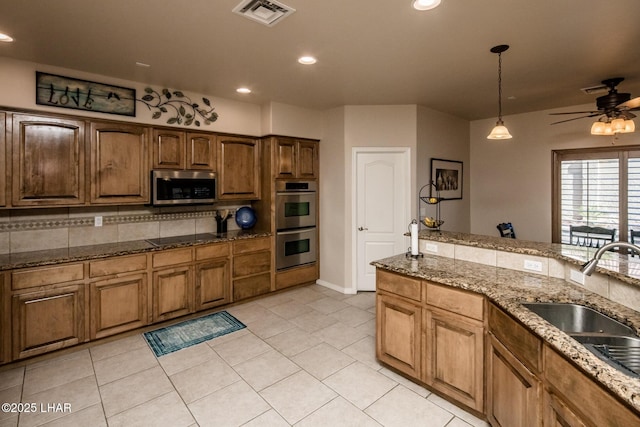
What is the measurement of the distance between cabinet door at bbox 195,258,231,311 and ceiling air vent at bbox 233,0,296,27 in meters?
2.71

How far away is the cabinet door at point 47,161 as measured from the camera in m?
2.96

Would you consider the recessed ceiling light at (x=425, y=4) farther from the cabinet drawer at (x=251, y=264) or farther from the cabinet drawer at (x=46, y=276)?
the cabinet drawer at (x=46, y=276)

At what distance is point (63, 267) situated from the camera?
9.68ft

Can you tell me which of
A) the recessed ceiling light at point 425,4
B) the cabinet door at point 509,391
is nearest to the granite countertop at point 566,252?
the cabinet door at point 509,391

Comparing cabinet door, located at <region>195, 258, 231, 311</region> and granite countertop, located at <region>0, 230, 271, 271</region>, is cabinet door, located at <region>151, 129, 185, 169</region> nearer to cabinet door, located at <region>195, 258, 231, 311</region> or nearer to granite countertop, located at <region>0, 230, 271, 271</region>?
granite countertop, located at <region>0, 230, 271, 271</region>

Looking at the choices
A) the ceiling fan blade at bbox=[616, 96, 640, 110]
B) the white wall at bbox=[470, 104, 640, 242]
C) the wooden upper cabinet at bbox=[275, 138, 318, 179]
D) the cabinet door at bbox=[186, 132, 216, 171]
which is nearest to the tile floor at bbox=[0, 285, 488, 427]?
the cabinet door at bbox=[186, 132, 216, 171]

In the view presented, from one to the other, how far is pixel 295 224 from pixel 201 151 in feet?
5.39

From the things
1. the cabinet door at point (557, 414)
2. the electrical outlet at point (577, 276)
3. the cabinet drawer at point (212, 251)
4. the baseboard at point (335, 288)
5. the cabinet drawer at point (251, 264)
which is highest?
the electrical outlet at point (577, 276)

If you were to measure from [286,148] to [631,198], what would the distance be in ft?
16.0

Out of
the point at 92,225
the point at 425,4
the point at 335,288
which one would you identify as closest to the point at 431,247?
the point at 425,4

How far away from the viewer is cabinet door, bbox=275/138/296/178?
456 cm

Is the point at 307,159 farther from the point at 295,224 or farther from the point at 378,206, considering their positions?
the point at 378,206

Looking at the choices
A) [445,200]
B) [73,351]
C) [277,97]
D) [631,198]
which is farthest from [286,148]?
[631,198]

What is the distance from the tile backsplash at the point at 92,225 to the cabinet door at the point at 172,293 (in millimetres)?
709
